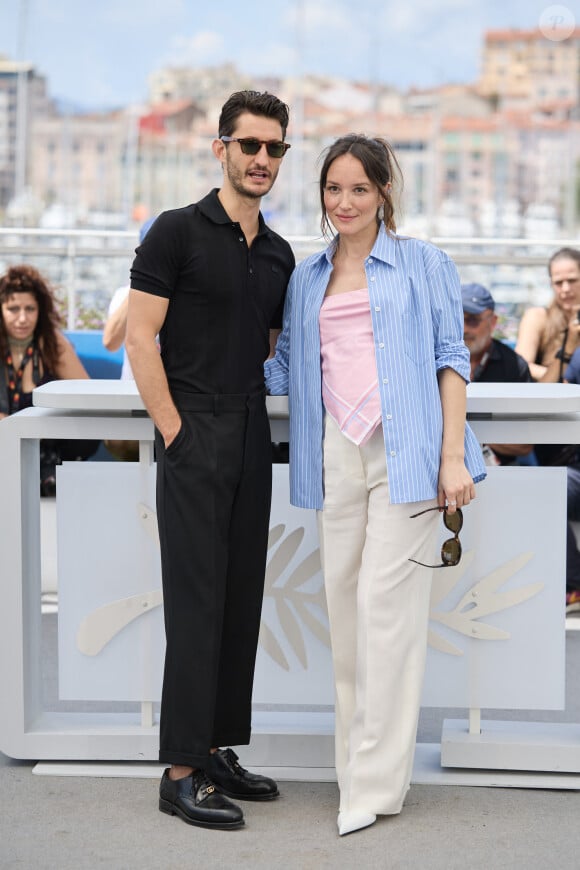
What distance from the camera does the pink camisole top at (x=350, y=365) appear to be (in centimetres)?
329

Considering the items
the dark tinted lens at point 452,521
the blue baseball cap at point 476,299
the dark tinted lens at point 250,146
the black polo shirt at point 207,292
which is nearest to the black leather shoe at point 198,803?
the dark tinted lens at point 452,521

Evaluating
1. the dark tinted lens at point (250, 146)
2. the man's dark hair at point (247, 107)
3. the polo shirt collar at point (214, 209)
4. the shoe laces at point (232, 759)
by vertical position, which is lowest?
the shoe laces at point (232, 759)

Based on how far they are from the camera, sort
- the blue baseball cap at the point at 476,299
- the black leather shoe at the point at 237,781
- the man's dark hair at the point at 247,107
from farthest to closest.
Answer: the blue baseball cap at the point at 476,299
the black leather shoe at the point at 237,781
the man's dark hair at the point at 247,107

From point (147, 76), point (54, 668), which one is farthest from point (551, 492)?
point (147, 76)

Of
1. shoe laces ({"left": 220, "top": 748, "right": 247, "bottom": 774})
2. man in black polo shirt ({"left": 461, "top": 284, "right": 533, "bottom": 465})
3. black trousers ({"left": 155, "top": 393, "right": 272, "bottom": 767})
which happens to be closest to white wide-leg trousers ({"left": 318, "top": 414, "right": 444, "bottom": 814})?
black trousers ({"left": 155, "top": 393, "right": 272, "bottom": 767})

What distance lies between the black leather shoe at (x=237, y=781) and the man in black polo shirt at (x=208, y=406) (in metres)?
0.08

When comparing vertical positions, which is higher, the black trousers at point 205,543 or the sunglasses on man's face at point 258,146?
the sunglasses on man's face at point 258,146

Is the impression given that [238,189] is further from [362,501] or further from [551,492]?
[551,492]

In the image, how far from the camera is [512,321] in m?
9.91

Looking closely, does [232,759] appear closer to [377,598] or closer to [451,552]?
[377,598]

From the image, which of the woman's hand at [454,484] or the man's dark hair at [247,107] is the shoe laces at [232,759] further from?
the man's dark hair at [247,107]

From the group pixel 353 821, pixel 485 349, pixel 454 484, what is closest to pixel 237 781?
pixel 353 821

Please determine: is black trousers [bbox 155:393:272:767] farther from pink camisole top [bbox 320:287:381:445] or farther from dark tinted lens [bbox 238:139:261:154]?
dark tinted lens [bbox 238:139:261:154]

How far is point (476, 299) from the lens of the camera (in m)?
6.09
